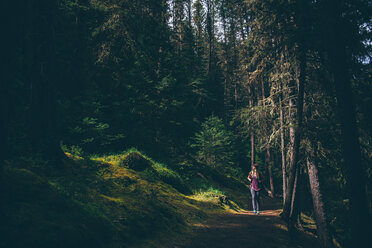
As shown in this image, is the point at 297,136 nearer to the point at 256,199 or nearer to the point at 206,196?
the point at 256,199

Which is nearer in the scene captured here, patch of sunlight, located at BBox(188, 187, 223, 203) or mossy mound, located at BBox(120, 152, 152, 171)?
mossy mound, located at BBox(120, 152, 152, 171)

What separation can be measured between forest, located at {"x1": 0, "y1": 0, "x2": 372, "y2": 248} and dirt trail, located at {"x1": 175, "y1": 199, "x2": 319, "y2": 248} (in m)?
0.36

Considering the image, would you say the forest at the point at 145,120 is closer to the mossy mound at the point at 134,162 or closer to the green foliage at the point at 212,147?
the mossy mound at the point at 134,162

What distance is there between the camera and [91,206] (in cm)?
518

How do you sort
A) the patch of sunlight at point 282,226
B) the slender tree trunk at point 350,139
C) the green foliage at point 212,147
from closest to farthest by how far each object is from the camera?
the slender tree trunk at point 350,139
the patch of sunlight at point 282,226
the green foliage at point 212,147

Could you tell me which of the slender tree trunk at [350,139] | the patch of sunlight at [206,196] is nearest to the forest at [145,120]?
the slender tree trunk at [350,139]

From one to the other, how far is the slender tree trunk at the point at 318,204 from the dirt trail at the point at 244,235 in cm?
53

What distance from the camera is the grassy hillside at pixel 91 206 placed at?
3.50m

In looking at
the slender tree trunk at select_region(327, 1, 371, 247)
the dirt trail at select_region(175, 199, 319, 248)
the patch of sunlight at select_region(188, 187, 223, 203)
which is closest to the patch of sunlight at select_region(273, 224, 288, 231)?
the dirt trail at select_region(175, 199, 319, 248)

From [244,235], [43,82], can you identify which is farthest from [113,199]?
[244,235]

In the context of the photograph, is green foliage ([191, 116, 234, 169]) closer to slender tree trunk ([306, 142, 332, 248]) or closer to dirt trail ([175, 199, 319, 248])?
dirt trail ([175, 199, 319, 248])

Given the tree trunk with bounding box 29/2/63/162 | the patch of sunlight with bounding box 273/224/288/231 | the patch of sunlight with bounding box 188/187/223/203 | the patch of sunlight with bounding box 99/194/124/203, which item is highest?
the tree trunk with bounding box 29/2/63/162

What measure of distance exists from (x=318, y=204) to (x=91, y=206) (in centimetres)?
822

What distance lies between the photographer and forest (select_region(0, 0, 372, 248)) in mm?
4211
